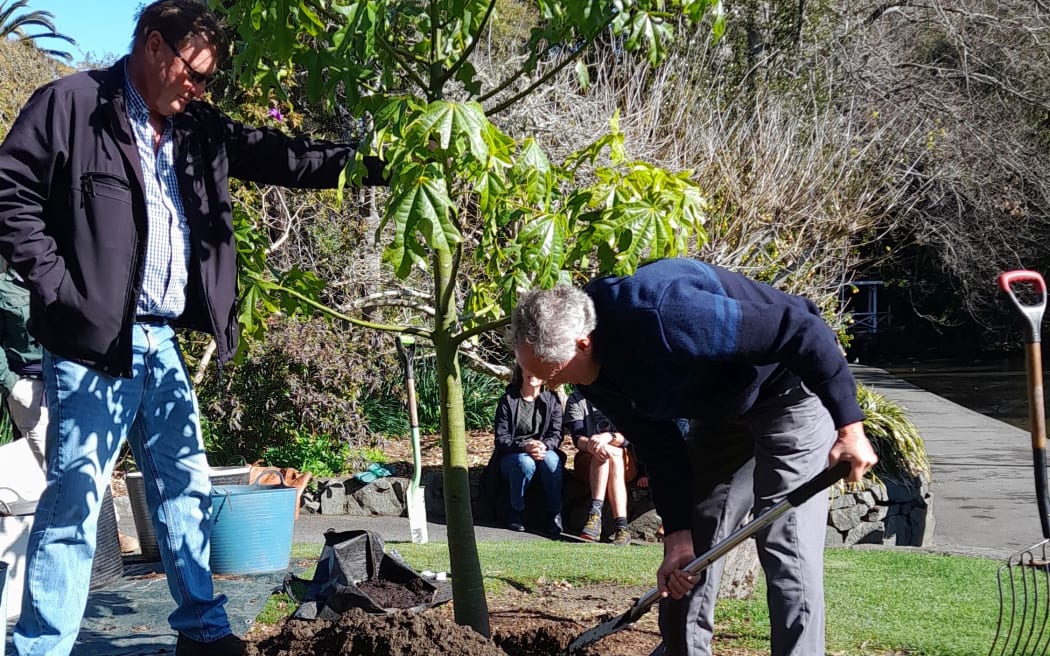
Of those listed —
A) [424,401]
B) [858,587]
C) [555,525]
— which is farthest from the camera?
[424,401]

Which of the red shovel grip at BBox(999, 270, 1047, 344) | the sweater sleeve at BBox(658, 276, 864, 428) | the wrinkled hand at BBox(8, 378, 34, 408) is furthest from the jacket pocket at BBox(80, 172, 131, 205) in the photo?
the wrinkled hand at BBox(8, 378, 34, 408)

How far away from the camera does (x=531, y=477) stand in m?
8.11

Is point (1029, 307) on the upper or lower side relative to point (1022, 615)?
upper

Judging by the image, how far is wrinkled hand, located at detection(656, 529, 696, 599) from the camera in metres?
3.19

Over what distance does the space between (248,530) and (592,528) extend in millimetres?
3195

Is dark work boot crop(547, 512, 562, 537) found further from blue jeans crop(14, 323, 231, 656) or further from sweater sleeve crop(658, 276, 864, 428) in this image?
sweater sleeve crop(658, 276, 864, 428)

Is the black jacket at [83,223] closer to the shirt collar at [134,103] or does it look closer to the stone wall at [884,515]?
the shirt collar at [134,103]

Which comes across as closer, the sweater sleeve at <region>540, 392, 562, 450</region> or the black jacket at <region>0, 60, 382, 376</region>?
the black jacket at <region>0, 60, 382, 376</region>

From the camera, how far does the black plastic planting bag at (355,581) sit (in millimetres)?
4254

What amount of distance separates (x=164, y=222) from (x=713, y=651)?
2.53 metres

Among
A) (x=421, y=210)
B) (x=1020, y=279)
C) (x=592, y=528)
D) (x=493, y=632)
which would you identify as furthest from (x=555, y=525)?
(x=421, y=210)

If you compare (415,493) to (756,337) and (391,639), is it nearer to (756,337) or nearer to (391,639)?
(391,639)

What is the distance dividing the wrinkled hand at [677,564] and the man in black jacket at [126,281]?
1.43 metres

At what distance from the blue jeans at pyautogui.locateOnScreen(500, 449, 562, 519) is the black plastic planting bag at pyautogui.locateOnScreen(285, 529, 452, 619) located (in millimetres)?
3279
